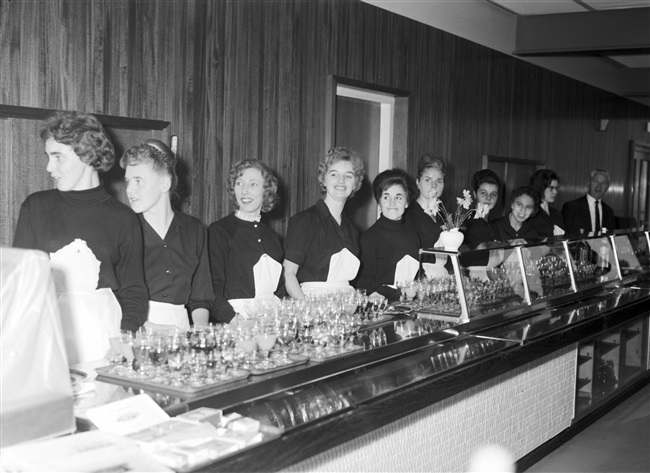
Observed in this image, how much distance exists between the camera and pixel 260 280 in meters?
3.88

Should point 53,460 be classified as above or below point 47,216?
below

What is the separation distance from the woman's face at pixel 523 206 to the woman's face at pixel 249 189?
270 cm

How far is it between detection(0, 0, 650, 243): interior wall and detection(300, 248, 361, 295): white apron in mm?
909

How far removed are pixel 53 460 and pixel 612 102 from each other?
11195 millimetres

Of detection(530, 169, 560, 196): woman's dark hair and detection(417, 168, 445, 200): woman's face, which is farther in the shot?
→ detection(530, 169, 560, 196): woman's dark hair

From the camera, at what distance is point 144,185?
10.8 ft

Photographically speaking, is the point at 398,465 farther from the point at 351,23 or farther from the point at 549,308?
the point at 351,23

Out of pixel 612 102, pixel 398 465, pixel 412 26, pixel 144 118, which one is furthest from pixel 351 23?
pixel 612 102

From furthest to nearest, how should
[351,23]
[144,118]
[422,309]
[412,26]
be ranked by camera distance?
[412,26] < [351,23] < [144,118] < [422,309]

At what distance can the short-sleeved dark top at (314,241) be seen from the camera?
4.10 metres

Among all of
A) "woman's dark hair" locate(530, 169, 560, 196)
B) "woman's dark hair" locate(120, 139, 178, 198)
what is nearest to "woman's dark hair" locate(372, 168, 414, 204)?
"woman's dark hair" locate(120, 139, 178, 198)

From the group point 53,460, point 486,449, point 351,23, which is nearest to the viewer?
point 53,460

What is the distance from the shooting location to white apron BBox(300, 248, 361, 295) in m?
4.18

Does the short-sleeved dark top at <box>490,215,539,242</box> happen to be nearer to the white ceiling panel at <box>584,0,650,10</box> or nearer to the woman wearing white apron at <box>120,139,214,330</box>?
the white ceiling panel at <box>584,0,650,10</box>
